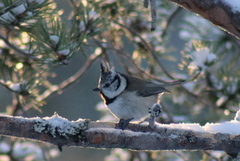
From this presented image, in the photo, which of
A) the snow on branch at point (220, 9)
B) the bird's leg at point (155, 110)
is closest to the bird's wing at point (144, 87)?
the bird's leg at point (155, 110)

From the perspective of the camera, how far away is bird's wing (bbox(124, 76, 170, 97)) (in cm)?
213

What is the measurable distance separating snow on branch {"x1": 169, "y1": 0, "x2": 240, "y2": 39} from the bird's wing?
2.40 ft

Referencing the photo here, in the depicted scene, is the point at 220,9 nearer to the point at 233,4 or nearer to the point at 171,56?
the point at 233,4

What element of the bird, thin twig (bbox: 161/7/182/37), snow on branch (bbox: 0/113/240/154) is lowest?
snow on branch (bbox: 0/113/240/154)

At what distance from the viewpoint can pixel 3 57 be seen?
6.75 feet

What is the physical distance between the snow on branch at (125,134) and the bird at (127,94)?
1.15ft

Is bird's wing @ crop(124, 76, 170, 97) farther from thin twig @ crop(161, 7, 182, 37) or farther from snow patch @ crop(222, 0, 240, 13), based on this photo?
snow patch @ crop(222, 0, 240, 13)

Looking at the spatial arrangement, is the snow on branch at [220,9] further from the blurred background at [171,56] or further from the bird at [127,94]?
the bird at [127,94]

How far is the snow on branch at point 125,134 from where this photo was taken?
5.00 ft

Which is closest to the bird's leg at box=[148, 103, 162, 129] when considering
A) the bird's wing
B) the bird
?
the bird

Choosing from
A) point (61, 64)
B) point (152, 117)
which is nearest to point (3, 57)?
point (61, 64)

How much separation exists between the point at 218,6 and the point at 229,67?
0.89 metres

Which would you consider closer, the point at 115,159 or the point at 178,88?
the point at 178,88

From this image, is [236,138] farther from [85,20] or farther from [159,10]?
[159,10]
